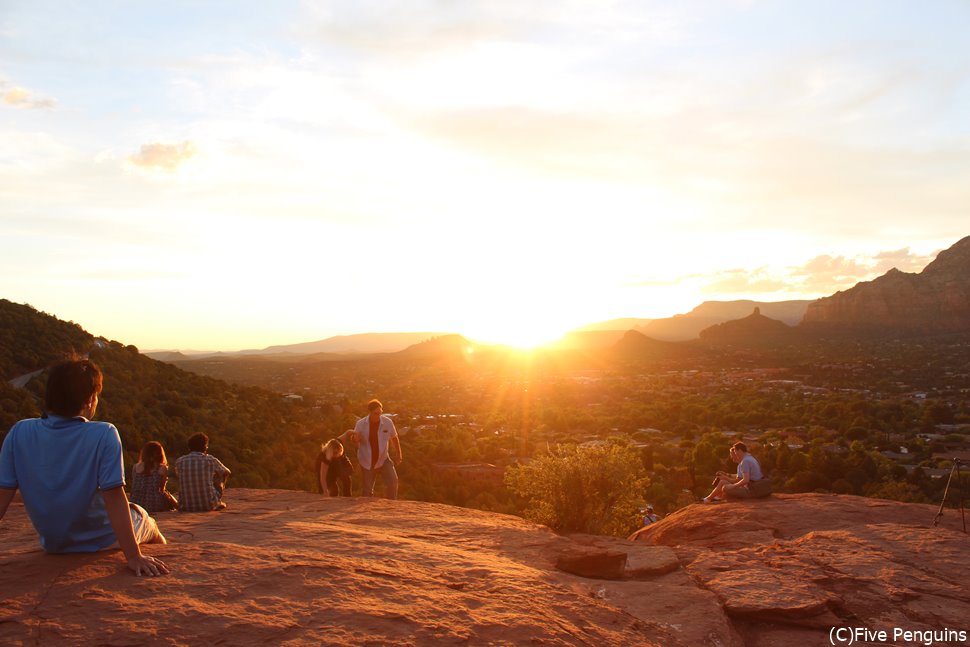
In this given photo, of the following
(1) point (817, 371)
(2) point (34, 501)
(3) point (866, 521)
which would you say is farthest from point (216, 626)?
(1) point (817, 371)

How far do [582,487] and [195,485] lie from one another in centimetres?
524

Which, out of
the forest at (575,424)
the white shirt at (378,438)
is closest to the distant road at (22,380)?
the forest at (575,424)

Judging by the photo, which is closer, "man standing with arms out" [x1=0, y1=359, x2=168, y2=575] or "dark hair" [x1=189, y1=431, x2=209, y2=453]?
"man standing with arms out" [x1=0, y1=359, x2=168, y2=575]

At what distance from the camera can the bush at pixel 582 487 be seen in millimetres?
9586

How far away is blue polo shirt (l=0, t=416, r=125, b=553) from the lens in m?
3.67

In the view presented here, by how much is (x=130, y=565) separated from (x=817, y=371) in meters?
62.8

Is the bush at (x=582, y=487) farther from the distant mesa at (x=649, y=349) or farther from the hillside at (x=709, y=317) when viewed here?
the hillside at (x=709, y=317)

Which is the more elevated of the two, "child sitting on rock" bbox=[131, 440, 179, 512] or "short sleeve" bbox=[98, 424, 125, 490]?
"short sleeve" bbox=[98, 424, 125, 490]

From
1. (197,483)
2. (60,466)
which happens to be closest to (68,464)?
(60,466)

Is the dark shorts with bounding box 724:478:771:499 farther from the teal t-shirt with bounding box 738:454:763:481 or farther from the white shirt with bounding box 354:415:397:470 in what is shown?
the white shirt with bounding box 354:415:397:470

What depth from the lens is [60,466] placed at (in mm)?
3695

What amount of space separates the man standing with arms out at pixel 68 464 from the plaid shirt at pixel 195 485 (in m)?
4.26

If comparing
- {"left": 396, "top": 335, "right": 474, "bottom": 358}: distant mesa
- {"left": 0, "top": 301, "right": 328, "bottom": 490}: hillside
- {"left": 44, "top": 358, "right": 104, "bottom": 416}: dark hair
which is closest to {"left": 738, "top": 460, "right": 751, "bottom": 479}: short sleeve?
{"left": 44, "top": 358, "right": 104, "bottom": 416}: dark hair

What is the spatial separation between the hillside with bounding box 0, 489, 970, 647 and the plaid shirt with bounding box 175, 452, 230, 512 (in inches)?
16.4
